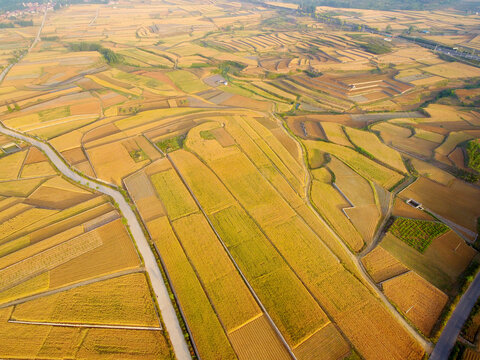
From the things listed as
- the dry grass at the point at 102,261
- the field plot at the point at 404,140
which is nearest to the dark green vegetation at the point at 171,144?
the dry grass at the point at 102,261

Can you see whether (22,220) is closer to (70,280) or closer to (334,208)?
(70,280)

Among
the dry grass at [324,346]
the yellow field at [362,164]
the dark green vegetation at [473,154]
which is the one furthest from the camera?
the dark green vegetation at [473,154]

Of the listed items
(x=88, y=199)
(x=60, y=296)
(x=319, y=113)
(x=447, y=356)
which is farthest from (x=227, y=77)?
(x=447, y=356)

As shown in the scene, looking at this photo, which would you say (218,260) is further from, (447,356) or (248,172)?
(447,356)

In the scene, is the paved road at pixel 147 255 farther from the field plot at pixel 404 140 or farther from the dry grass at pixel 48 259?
the field plot at pixel 404 140

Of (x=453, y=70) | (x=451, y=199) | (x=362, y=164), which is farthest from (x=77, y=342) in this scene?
(x=453, y=70)

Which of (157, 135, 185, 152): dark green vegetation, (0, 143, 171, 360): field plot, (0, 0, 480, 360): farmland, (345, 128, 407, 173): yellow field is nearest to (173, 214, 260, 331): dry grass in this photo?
(0, 0, 480, 360): farmland
